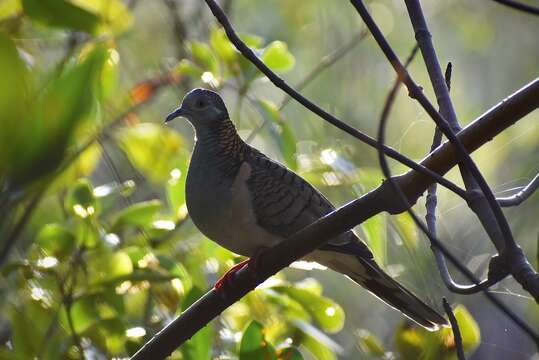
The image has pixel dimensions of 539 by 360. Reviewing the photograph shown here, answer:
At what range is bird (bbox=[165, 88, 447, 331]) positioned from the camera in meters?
1.94

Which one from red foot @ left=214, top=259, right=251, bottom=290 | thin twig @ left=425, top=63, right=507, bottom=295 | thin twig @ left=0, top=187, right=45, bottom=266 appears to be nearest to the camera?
thin twig @ left=425, top=63, right=507, bottom=295

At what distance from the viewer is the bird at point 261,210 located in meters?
1.94

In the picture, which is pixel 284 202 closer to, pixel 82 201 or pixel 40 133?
pixel 82 201

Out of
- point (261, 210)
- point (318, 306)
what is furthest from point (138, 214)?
point (318, 306)

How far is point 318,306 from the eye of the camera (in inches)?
74.2

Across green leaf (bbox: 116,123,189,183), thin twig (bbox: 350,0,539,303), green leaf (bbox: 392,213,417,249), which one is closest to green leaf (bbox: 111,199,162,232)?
green leaf (bbox: 116,123,189,183)

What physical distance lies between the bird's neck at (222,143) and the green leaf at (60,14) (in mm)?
489

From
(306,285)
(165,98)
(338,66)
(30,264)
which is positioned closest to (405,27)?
(338,66)

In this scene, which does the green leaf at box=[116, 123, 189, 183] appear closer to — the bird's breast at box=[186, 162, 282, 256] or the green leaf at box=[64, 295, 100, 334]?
the bird's breast at box=[186, 162, 282, 256]

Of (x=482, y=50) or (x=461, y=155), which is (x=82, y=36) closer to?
(x=461, y=155)

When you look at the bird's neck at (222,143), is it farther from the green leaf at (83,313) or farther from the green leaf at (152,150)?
the green leaf at (83,313)

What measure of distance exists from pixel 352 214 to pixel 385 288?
2.67 ft

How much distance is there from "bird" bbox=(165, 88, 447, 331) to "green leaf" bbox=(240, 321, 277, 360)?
0.33 m

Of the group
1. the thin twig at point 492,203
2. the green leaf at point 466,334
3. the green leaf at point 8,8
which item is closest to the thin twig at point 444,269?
the thin twig at point 492,203
